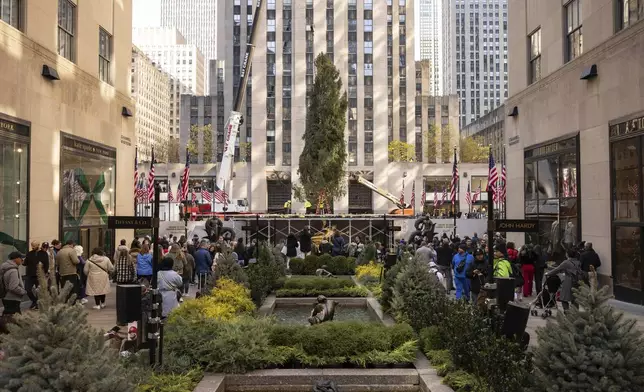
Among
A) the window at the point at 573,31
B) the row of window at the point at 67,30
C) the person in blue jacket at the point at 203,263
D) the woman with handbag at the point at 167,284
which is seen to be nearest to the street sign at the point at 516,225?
the woman with handbag at the point at 167,284

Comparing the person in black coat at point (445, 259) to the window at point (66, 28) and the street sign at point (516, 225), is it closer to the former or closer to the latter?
the street sign at point (516, 225)

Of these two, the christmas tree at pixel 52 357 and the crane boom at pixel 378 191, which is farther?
the crane boom at pixel 378 191

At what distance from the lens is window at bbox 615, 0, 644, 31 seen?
18.3m

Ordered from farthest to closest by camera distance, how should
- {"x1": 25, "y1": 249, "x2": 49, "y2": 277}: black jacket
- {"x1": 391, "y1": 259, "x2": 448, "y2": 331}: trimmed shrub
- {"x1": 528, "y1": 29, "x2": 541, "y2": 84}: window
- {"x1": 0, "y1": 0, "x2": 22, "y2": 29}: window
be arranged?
1. {"x1": 528, "y1": 29, "x2": 541, "y2": 84}: window
2. {"x1": 0, "y1": 0, "x2": 22, "y2": 29}: window
3. {"x1": 25, "y1": 249, "x2": 49, "y2": 277}: black jacket
4. {"x1": 391, "y1": 259, "x2": 448, "y2": 331}: trimmed shrub

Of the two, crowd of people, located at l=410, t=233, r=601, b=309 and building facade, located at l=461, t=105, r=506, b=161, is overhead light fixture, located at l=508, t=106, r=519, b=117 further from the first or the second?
building facade, located at l=461, t=105, r=506, b=161

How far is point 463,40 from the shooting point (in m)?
183

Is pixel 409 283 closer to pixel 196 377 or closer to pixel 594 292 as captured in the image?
pixel 196 377

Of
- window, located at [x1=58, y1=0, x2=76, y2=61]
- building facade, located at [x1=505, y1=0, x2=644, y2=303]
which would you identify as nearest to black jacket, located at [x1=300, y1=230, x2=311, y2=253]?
building facade, located at [x1=505, y1=0, x2=644, y2=303]

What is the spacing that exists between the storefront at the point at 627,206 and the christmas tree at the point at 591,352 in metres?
13.3

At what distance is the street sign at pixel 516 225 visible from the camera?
10.1 m

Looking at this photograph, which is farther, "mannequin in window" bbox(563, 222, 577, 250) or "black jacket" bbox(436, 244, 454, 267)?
"mannequin in window" bbox(563, 222, 577, 250)

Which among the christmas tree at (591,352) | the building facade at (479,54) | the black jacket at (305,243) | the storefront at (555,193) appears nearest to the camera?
the christmas tree at (591,352)

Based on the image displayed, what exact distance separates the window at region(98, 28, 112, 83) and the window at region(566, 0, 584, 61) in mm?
19440

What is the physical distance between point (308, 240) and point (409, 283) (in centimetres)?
1643
